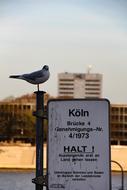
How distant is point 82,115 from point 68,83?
458ft

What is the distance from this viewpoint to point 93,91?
471ft

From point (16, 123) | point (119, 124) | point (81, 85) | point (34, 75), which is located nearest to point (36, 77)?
point (34, 75)

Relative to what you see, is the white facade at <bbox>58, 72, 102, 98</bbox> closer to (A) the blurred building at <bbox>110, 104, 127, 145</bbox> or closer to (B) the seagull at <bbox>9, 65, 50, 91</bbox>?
(A) the blurred building at <bbox>110, 104, 127, 145</bbox>

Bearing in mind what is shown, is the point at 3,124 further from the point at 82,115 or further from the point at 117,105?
the point at 82,115

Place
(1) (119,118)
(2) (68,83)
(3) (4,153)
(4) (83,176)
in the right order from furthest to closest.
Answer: (2) (68,83) < (1) (119,118) < (3) (4,153) < (4) (83,176)

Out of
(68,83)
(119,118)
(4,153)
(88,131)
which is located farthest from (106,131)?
(68,83)

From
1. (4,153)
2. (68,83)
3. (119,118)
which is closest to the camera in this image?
(4,153)

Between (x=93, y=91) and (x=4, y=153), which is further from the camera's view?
(x=93, y=91)

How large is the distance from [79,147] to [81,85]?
14156 centimetres

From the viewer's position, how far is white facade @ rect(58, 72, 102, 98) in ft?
465

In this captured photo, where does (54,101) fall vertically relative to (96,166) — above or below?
above

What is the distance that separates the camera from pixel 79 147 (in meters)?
2.65

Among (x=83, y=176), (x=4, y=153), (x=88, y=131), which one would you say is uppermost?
(x=88, y=131)

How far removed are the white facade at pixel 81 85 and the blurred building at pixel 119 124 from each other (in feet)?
147
